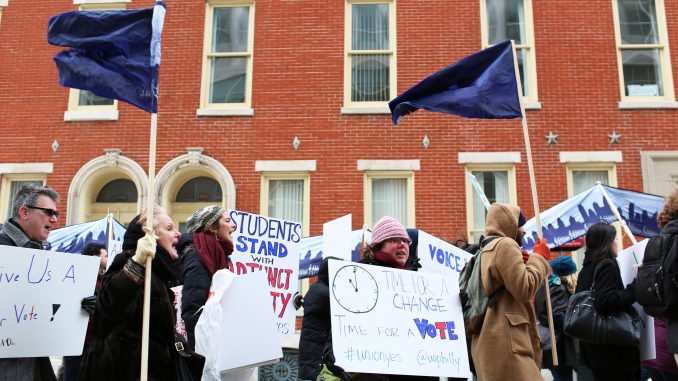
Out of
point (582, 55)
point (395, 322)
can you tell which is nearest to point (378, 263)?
point (395, 322)

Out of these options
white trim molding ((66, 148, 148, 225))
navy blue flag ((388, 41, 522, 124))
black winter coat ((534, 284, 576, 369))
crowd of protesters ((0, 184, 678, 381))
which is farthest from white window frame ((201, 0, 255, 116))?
crowd of protesters ((0, 184, 678, 381))

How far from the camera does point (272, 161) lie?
471 inches

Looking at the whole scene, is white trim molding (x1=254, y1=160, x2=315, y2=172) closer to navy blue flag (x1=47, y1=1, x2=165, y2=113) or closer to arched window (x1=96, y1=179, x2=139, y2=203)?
arched window (x1=96, y1=179, x2=139, y2=203)

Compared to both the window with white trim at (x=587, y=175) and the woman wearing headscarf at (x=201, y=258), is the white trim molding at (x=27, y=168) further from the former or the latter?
the window with white trim at (x=587, y=175)

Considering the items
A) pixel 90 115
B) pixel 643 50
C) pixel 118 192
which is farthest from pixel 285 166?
pixel 643 50

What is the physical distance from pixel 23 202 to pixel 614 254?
4590 mm

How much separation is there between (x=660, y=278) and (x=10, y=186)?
12.0 metres

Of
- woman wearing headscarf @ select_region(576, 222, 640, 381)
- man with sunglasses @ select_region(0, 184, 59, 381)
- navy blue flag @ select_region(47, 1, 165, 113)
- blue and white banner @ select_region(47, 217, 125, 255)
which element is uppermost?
navy blue flag @ select_region(47, 1, 165, 113)

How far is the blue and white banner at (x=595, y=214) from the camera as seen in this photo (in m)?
8.40

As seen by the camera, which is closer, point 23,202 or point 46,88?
point 23,202

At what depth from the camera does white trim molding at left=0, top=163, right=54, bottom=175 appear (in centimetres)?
1219

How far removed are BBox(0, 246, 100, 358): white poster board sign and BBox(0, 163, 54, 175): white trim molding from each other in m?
9.23

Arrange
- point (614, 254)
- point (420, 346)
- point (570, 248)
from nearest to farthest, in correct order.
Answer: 1. point (420, 346)
2. point (614, 254)
3. point (570, 248)

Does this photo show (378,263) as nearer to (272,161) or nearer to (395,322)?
(395,322)
